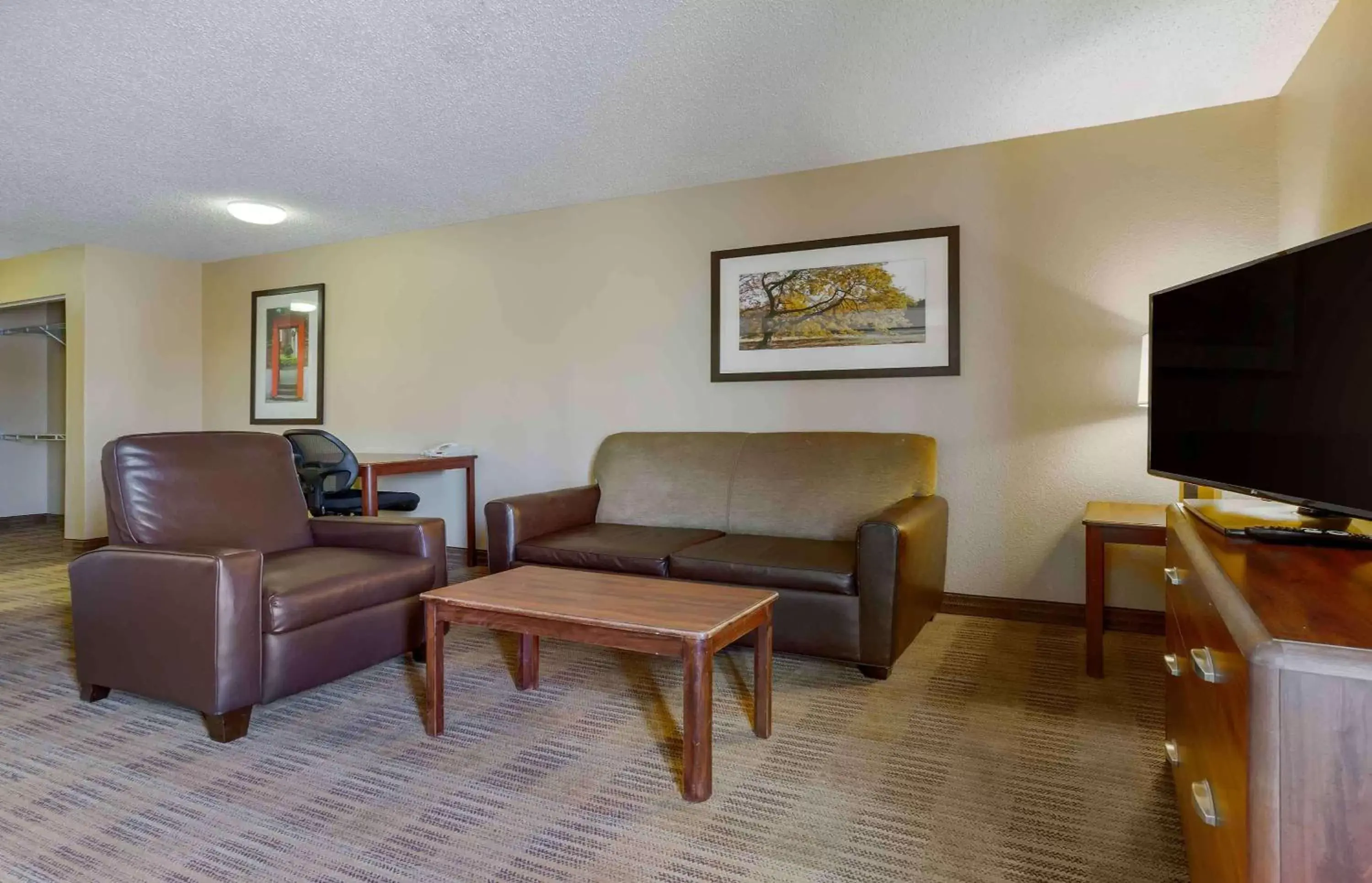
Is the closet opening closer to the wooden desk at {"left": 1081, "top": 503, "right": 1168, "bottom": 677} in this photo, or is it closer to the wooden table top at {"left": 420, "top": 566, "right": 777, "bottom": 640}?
the wooden table top at {"left": 420, "top": 566, "right": 777, "bottom": 640}

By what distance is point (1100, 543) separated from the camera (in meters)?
2.69

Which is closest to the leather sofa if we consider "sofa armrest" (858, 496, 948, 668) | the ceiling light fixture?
"sofa armrest" (858, 496, 948, 668)

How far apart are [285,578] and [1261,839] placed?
2.56 metres

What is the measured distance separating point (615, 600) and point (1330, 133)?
9.45 feet

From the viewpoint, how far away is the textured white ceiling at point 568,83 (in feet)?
8.20

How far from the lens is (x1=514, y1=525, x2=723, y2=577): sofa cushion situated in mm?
3125

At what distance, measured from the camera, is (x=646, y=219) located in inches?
175

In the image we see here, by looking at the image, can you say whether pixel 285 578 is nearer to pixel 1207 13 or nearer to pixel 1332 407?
pixel 1332 407

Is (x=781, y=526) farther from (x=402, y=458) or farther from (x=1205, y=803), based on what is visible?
(x=402, y=458)

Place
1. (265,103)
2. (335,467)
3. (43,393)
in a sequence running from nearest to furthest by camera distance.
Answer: (265,103), (335,467), (43,393)

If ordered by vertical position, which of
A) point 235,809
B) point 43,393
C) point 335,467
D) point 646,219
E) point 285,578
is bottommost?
point 235,809

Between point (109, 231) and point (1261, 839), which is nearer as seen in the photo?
point (1261, 839)

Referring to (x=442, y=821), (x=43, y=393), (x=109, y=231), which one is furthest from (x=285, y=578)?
(x=43, y=393)

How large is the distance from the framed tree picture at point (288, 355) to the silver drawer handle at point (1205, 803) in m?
5.80
